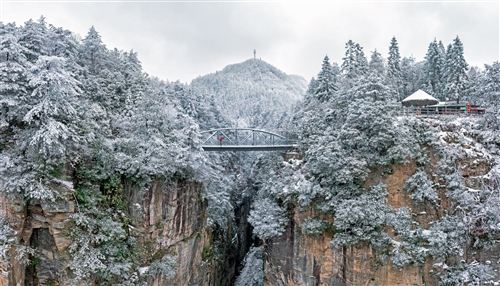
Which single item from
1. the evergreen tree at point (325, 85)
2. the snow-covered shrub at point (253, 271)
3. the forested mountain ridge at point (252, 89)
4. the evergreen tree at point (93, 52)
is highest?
the forested mountain ridge at point (252, 89)

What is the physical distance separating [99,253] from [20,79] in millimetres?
10150

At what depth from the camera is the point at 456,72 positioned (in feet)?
98.3

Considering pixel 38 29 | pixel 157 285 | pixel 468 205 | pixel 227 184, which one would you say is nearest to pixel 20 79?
pixel 38 29

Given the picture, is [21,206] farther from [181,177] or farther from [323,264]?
[323,264]

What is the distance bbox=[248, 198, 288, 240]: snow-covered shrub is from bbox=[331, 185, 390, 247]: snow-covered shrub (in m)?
3.91

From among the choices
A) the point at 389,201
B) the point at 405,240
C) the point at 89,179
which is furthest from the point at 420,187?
the point at 89,179

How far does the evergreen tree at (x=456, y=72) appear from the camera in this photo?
29.4 meters

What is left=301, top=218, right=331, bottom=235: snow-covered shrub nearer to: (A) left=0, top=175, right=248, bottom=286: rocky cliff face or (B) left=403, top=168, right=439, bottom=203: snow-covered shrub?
(B) left=403, top=168, right=439, bottom=203: snow-covered shrub

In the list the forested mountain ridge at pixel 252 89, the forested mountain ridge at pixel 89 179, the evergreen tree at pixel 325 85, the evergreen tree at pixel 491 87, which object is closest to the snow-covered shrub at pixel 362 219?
the evergreen tree at pixel 491 87

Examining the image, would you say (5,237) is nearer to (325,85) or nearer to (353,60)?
(325,85)

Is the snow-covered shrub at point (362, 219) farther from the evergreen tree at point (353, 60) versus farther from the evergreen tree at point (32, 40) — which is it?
the evergreen tree at point (32, 40)

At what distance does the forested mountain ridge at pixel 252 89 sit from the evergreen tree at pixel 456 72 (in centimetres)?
2749

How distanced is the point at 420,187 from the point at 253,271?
17660mm

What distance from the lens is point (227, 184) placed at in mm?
30375
